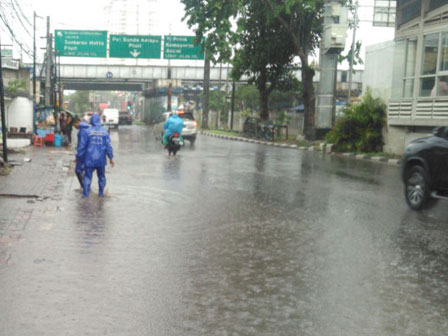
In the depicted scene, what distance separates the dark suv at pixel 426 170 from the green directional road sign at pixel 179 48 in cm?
3583

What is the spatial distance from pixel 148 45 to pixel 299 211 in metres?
37.4

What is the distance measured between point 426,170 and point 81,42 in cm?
3836

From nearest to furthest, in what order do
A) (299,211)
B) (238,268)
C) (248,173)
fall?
1. (238,268)
2. (299,211)
3. (248,173)

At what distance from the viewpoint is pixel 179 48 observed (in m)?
45.3

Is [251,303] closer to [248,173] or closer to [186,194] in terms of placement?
[186,194]

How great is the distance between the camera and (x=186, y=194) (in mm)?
11898

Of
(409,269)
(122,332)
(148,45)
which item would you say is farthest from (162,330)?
(148,45)

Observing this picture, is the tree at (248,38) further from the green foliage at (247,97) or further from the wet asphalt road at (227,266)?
the green foliage at (247,97)

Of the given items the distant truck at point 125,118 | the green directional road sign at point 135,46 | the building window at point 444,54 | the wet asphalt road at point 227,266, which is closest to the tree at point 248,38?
the green directional road sign at point 135,46

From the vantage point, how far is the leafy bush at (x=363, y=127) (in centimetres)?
2489

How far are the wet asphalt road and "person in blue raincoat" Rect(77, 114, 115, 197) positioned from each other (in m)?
0.38

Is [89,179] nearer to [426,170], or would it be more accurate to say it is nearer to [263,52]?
[426,170]

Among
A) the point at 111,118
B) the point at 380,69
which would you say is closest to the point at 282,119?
the point at 380,69

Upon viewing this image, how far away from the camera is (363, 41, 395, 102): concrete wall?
79.7ft
